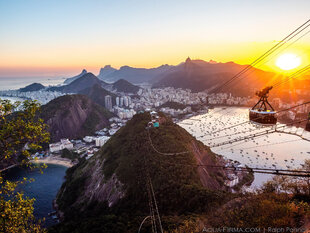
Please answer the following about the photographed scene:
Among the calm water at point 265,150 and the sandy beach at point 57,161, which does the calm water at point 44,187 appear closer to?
the sandy beach at point 57,161

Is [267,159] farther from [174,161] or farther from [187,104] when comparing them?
[187,104]

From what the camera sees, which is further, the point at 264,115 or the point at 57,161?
the point at 57,161

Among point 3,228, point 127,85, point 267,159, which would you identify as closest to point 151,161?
point 3,228

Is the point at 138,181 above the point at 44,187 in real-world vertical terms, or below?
above

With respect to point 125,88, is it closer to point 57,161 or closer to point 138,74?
point 57,161

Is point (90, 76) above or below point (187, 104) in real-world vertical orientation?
above

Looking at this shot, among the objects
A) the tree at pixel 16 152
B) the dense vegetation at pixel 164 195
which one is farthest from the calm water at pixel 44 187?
the tree at pixel 16 152

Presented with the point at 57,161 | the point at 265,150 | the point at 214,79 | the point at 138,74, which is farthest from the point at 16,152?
the point at 138,74
